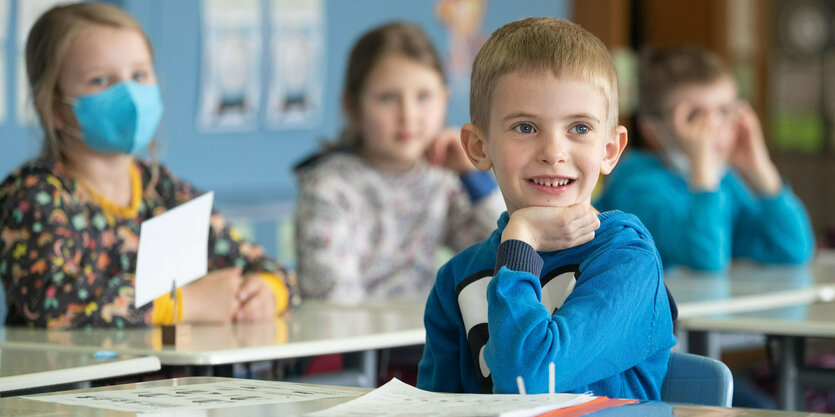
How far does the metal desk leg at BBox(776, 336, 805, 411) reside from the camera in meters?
2.17

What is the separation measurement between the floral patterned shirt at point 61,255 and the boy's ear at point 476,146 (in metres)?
0.86

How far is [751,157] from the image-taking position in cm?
328

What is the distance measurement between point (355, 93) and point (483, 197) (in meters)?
0.43

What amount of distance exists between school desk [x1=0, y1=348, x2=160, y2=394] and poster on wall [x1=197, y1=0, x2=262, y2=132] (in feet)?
6.50

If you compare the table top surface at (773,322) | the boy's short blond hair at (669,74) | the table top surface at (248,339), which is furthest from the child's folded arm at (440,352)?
the boy's short blond hair at (669,74)

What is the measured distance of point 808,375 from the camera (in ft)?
7.13

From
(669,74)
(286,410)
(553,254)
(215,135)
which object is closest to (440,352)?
(553,254)

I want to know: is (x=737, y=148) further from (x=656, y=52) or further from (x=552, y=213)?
(x=552, y=213)

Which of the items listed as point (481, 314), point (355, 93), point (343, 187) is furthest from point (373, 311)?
point (481, 314)

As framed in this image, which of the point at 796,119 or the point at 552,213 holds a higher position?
the point at 796,119

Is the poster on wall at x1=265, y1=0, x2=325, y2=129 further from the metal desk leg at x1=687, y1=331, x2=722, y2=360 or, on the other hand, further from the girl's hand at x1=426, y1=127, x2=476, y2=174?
the metal desk leg at x1=687, y1=331, x2=722, y2=360

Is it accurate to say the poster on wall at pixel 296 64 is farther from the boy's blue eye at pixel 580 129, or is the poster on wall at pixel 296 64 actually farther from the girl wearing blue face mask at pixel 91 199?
the boy's blue eye at pixel 580 129

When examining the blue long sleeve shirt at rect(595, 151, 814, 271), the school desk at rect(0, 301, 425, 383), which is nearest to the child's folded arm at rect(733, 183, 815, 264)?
the blue long sleeve shirt at rect(595, 151, 814, 271)

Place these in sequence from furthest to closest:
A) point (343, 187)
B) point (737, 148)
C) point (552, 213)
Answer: point (737, 148)
point (343, 187)
point (552, 213)
